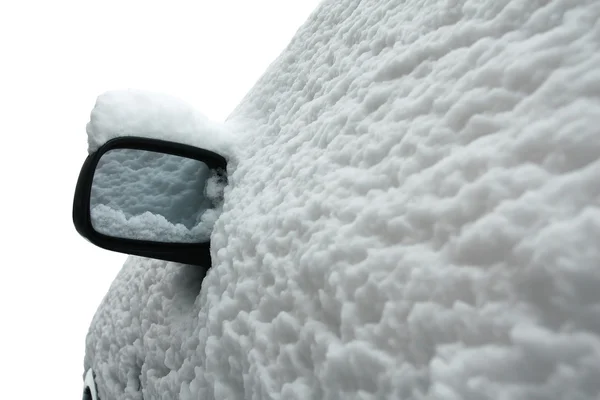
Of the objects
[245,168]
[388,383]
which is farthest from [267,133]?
[388,383]

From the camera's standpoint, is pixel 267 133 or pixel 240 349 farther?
pixel 267 133

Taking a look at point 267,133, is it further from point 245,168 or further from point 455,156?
point 455,156

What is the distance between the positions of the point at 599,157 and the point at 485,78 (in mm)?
162

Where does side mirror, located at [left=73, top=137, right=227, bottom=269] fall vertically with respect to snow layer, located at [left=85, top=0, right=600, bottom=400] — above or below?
below

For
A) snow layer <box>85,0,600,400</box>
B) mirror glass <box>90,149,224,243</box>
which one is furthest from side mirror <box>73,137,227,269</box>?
snow layer <box>85,0,600,400</box>

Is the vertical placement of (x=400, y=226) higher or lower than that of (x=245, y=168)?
higher

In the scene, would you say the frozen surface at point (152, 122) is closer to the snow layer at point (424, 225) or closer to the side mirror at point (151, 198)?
the side mirror at point (151, 198)

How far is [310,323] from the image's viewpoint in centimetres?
61

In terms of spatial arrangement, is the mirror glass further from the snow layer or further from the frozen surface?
the snow layer

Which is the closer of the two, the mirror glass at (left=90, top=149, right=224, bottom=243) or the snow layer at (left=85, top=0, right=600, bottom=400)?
the snow layer at (left=85, top=0, right=600, bottom=400)

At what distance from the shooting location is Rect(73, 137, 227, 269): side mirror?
1.00m

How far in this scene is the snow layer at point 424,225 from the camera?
40 centimetres

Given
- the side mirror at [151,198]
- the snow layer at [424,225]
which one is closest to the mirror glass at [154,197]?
the side mirror at [151,198]

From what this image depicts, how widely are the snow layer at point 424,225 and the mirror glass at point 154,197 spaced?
0.17 meters
